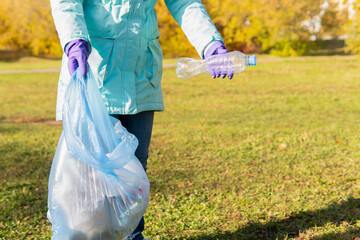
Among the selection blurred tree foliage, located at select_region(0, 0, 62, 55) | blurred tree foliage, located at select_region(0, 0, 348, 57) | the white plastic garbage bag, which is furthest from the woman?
blurred tree foliage, located at select_region(0, 0, 62, 55)

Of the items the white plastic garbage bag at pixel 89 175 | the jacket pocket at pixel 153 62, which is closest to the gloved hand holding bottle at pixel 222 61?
the jacket pocket at pixel 153 62

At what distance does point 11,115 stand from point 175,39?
13653 millimetres

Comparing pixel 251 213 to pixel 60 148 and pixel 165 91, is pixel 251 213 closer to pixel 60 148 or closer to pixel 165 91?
pixel 60 148

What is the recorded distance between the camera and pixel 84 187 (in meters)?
1.94

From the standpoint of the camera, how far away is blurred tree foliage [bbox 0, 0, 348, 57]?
20516mm

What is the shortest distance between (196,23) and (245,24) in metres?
19.9

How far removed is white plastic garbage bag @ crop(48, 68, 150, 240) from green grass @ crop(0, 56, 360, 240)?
3.47 ft

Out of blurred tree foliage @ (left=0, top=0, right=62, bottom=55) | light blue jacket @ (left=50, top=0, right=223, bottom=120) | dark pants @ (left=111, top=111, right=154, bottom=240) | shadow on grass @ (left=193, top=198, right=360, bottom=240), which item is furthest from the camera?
blurred tree foliage @ (left=0, top=0, right=62, bottom=55)

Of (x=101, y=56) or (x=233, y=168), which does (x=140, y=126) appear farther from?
(x=233, y=168)

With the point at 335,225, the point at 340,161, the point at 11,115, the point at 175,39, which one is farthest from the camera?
the point at 175,39

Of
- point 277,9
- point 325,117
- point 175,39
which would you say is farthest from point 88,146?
point 277,9

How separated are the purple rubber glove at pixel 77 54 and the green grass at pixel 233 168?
151cm

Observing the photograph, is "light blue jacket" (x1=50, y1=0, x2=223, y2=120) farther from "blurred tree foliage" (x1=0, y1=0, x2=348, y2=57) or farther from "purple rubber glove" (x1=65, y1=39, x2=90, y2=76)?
"blurred tree foliage" (x1=0, y1=0, x2=348, y2=57)

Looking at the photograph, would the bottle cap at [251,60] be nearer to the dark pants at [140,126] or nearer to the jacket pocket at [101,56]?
the dark pants at [140,126]
